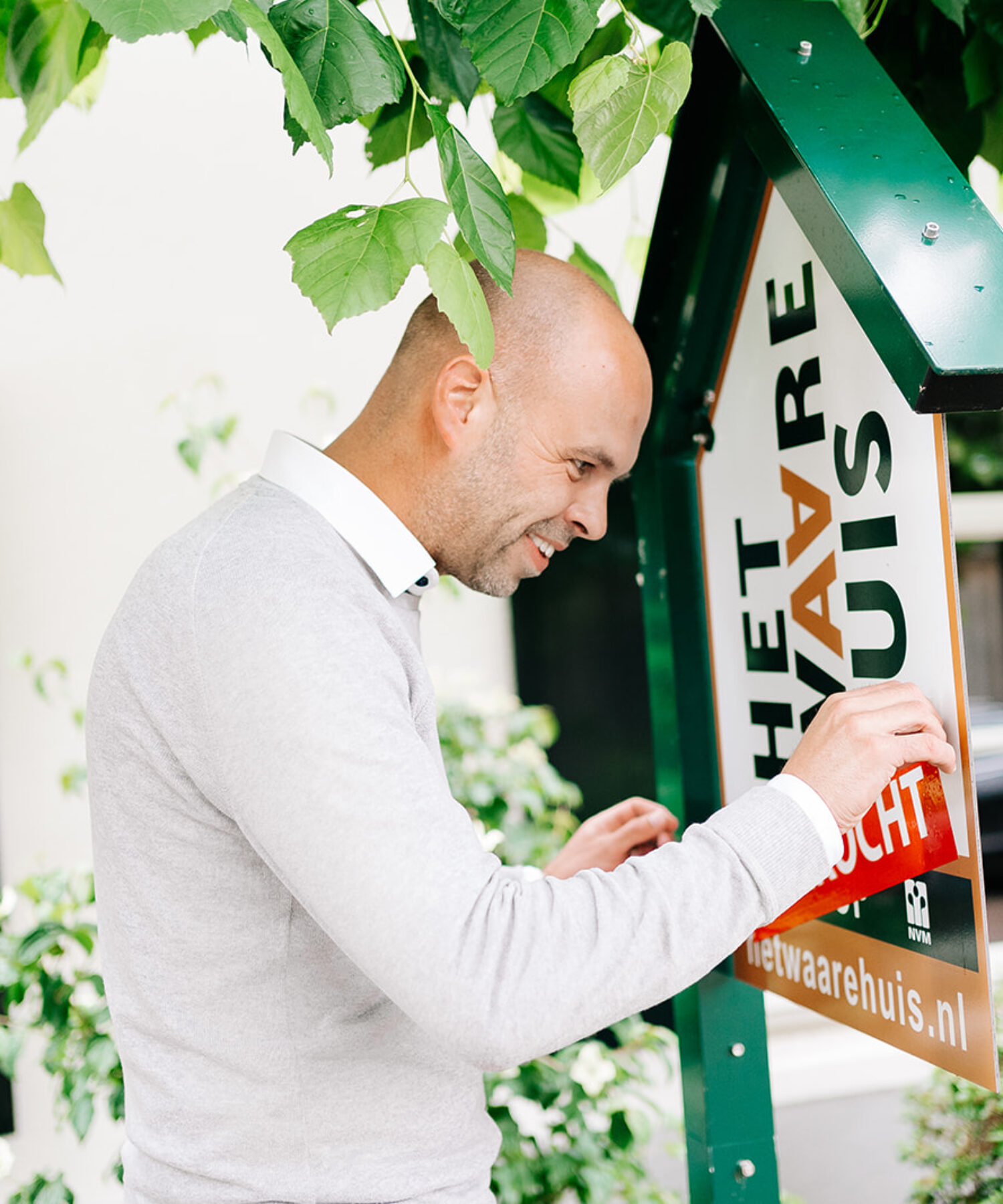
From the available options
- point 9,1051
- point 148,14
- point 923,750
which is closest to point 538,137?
point 148,14

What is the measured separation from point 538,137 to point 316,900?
97 cm

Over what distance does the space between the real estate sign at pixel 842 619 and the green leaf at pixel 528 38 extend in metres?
0.42

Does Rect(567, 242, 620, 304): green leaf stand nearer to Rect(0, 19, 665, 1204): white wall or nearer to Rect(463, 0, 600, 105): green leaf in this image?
Rect(463, 0, 600, 105): green leaf

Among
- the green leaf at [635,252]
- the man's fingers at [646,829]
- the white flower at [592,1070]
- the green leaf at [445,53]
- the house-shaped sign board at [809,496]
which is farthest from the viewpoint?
Answer: the white flower at [592,1070]

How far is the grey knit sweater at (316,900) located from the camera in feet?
3.13

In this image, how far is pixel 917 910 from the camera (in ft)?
3.83

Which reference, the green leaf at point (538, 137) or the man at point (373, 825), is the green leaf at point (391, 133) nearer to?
the green leaf at point (538, 137)

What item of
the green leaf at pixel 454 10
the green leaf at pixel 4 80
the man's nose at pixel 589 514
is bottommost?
the man's nose at pixel 589 514

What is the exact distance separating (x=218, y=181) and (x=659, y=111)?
2.45m

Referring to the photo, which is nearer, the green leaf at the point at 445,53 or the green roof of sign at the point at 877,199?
the green roof of sign at the point at 877,199

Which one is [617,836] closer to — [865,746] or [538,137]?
[865,746]

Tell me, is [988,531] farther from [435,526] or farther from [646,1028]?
[435,526]

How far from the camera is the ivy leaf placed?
41.6 inches

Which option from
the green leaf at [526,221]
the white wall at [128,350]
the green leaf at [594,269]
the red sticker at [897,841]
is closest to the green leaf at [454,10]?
the green leaf at [526,221]
